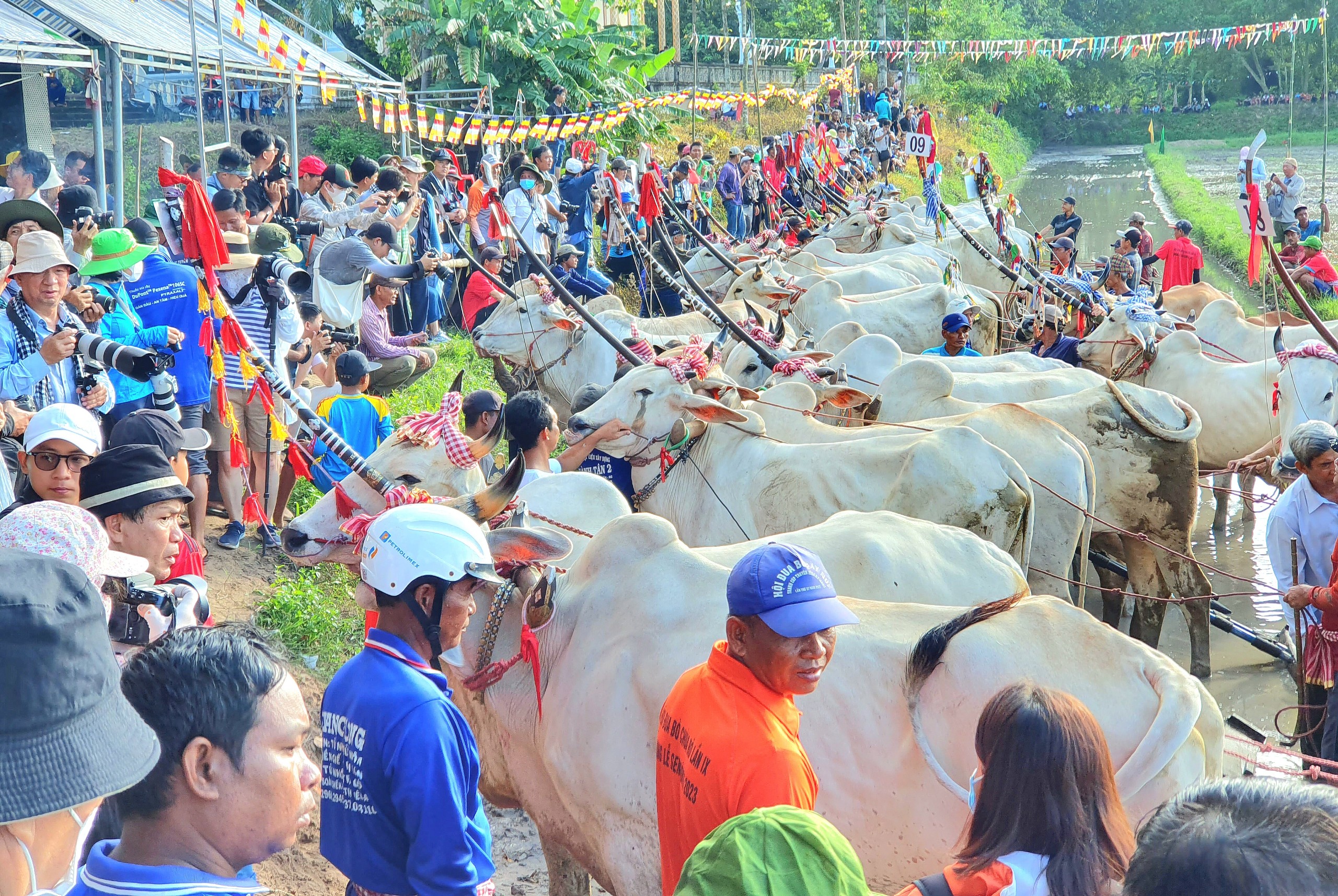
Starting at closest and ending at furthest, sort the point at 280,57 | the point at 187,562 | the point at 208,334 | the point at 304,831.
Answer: the point at 187,562, the point at 304,831, the point at 208,334, the point at 280,57

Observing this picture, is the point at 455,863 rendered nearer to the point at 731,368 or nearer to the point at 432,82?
the point at 731,368

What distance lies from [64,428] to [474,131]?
14.9 metres

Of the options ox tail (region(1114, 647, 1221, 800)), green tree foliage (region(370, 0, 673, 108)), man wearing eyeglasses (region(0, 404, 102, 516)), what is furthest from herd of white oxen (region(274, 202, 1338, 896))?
green tree foliage (region(370, 0, 673, 108))

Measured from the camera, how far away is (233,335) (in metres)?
6.08

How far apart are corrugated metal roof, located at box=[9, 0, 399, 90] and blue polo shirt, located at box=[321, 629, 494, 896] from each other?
898 cm

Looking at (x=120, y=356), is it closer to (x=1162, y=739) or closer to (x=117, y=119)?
(x=1162, y=739)

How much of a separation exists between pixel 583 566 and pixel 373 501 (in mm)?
1103

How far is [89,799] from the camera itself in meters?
1.68

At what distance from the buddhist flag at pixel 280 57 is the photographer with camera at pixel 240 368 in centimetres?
578

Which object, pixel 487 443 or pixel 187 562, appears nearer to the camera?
pixel 187 562

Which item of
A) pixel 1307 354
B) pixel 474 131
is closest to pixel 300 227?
pixel 1307 354

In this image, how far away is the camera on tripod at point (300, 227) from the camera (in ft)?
33.4

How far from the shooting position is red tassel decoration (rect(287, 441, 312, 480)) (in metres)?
6.19

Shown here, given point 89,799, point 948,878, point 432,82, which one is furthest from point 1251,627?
point 432,82
